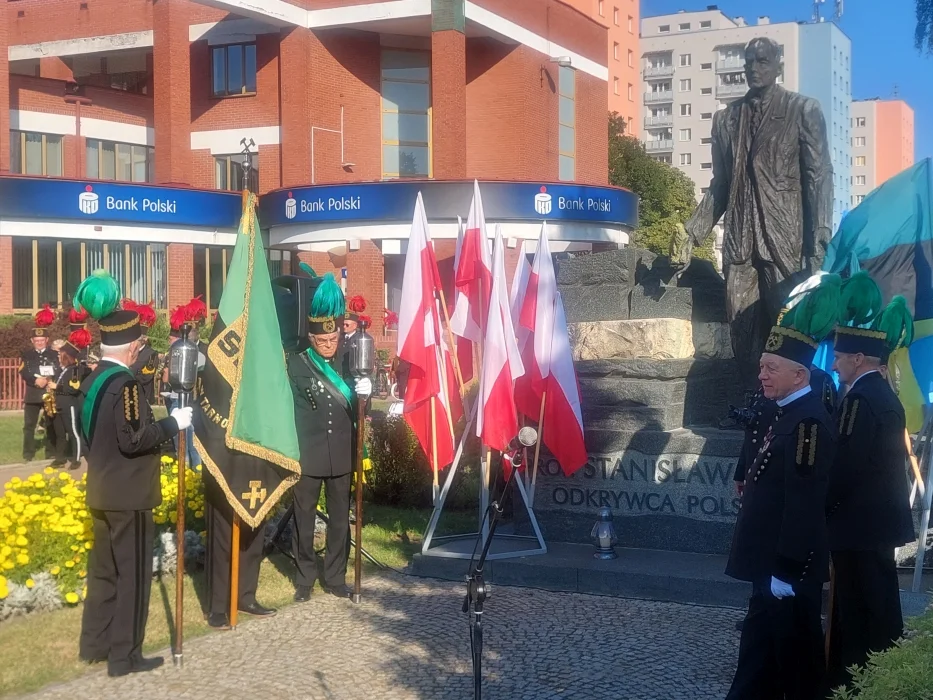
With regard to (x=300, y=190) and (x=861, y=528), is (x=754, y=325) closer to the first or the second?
(x=861, y=528)

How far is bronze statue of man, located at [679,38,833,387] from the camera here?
26.0 feet

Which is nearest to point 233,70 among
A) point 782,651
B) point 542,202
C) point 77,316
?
point 542,202

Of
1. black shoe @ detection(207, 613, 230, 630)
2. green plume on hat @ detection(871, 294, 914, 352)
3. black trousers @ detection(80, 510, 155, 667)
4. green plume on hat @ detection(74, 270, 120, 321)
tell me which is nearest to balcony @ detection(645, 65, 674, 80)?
green plume on hat @ detection(871, 294, 914, 352)

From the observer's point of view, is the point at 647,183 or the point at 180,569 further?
the point at 647,183

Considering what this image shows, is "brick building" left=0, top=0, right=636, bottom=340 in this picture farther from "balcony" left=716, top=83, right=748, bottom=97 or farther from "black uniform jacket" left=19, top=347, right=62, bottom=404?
"balcony" left=716, top=83, right=748, bottom=97

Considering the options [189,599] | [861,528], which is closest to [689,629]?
[861,528]

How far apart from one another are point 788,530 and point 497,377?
364cm

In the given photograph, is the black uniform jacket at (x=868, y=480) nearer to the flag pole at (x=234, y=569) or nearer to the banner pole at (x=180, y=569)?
the banner pole at (x=180, y=569)

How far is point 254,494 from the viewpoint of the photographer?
635cm

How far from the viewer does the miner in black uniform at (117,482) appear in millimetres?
5488

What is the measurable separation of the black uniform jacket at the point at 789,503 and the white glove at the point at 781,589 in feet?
0.07

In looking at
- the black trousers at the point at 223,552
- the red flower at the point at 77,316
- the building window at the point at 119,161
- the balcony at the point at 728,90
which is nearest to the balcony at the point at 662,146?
the balcony at the point at 728,90

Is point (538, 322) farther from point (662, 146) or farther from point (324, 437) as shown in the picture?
point (662, 146)

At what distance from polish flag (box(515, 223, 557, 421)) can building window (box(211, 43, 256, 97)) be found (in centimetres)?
2522
